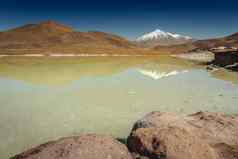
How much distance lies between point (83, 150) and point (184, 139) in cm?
172

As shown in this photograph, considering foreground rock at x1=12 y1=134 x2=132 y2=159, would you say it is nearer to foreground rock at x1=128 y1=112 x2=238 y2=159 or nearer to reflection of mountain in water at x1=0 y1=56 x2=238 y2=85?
foreground rock at x1=128 y1=112 x2=238 y2=159

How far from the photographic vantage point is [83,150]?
153 inches

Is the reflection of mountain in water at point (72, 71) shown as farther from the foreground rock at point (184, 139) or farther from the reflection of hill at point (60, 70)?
the foreground rock at point (184, 139)

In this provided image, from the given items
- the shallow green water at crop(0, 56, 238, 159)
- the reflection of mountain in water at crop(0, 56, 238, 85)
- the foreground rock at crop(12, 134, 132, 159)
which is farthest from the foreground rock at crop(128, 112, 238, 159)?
the reflection of mountain in water at crop(0, 56, 238, 85)

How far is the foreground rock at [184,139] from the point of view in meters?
3.76

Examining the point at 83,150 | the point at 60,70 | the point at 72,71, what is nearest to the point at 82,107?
the point at 83,150

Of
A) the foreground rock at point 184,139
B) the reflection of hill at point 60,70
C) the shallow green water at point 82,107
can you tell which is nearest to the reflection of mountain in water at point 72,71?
the reflection of hill at point 60,70

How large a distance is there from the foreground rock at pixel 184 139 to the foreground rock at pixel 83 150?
387 millimetres

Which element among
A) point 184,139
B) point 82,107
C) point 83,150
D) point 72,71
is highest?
point 184,139

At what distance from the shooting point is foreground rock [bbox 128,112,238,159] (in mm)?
3764

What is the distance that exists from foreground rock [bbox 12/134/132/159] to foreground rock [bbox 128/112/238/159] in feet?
1.27

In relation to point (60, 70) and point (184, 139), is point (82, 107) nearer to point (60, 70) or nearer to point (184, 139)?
point (184, 139)

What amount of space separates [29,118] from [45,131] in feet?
4.54

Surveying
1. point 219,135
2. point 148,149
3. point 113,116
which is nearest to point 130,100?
point 113,116
